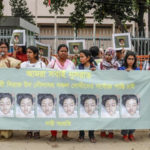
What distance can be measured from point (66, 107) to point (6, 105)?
1075mm

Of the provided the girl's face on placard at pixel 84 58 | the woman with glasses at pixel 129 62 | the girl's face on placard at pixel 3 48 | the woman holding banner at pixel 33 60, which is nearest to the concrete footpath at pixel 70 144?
the woman holding banner at pixel 33 60

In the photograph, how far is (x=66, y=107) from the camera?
557 centimetres

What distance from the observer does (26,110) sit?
5.54m

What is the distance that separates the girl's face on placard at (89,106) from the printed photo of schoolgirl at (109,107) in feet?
0.56

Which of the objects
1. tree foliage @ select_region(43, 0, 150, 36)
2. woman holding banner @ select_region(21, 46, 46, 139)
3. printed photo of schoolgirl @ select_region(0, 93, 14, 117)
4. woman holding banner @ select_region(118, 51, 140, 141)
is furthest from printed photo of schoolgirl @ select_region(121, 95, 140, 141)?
tree foliage @ select_region(43, 0, 150, 36)

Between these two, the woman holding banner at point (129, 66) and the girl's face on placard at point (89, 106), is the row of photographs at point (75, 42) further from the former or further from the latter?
the girl's face on placard at point (89, 106)

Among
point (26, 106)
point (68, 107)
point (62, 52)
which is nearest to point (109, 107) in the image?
point (68, 107)

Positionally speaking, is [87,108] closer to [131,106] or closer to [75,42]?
[131,106]

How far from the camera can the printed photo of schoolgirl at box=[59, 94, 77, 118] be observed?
5562 millimetres

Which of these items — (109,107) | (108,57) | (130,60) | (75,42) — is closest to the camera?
(109,107)

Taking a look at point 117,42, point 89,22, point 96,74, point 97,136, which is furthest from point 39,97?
point 89,22

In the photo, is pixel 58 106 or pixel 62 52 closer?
pixel 58 106

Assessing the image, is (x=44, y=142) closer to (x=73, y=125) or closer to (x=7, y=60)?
(x=73, y=125)

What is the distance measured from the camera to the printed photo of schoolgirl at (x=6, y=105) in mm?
5555
